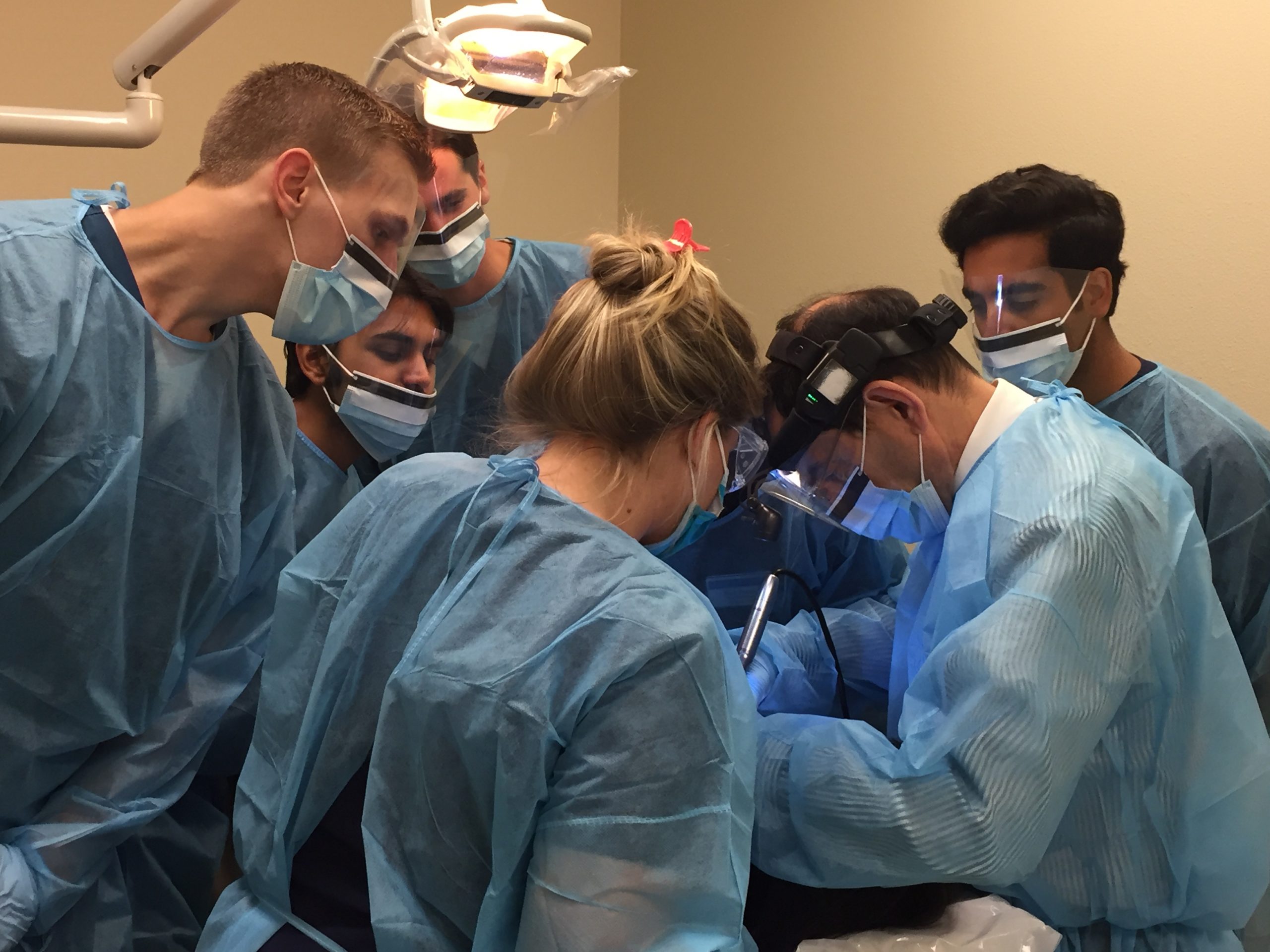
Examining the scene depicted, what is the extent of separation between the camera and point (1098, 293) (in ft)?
6.37

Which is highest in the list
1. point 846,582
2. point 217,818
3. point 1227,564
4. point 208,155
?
point 208,155

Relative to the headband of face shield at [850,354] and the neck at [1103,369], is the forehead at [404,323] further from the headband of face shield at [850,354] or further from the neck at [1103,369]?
the neck at [1103,369]

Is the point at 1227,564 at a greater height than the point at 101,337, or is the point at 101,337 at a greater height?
the point at 101,337

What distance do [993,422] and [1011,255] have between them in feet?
1.85

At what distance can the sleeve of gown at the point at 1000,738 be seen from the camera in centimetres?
120

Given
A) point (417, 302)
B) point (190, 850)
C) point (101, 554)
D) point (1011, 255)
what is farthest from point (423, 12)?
point (190, 850)

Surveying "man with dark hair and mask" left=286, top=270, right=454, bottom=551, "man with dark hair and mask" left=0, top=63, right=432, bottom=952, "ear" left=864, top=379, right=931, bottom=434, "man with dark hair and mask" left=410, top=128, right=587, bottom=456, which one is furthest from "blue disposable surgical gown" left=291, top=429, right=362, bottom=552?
"ear" left=864, top=379, right=931, bottom=434

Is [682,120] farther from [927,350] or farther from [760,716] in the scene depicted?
[760,716]

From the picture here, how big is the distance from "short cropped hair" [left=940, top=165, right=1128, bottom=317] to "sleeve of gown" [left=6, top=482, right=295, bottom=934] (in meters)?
1.37

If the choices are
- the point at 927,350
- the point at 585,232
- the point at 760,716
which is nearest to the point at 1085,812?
the point at 760,716

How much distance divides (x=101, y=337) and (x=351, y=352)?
2.04 ft

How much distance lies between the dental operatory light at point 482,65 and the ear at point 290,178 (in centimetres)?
22

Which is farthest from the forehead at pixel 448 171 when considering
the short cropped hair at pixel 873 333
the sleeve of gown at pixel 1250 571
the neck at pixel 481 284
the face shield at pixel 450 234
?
the sleeve of gown at pixel 1250 571

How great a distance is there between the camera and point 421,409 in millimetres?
1998
